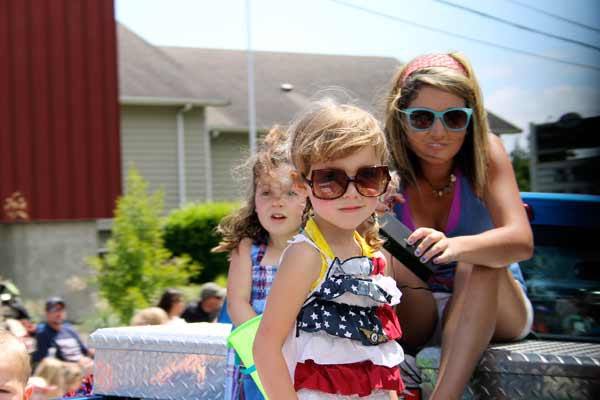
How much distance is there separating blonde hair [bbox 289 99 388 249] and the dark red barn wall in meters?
12.5

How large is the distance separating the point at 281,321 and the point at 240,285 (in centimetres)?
84

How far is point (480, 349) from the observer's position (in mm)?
2402

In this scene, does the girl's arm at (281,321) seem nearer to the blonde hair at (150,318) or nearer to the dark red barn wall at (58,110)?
the blonde hair at (150,318)

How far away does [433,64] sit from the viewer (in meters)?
2.82

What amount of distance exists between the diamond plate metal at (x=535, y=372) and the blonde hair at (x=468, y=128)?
63 centimetres

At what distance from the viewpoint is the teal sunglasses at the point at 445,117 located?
8.92 feet

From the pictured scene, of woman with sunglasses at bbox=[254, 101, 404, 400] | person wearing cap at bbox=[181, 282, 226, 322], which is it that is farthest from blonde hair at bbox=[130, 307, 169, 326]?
woman with sunglasses at bbox=[254, 101, 404, 400]

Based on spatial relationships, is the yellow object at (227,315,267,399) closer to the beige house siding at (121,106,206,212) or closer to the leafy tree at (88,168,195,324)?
the leafy tree at (88,168,195,324)

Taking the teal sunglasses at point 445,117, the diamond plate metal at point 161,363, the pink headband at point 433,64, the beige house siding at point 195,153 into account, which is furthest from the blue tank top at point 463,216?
the beige house siding at point 195,153

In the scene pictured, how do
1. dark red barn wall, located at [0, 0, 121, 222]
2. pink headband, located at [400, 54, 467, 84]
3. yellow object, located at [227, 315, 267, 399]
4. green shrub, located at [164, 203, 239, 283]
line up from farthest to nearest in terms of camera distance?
green shrub, located at [164, 203, 239, 283], dark red barn wall, located at [0, 0, 121, 222], pink headband, located at [400, 54, 467, 84], yellow object, located at [227, 315, 267, 399]

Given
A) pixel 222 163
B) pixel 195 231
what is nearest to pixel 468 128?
pixel 195 231

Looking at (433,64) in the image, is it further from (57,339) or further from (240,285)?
(57,339)

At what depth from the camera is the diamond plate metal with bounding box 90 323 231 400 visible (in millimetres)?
2695

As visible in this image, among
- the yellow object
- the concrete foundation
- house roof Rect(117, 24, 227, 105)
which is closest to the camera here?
the yellow object
